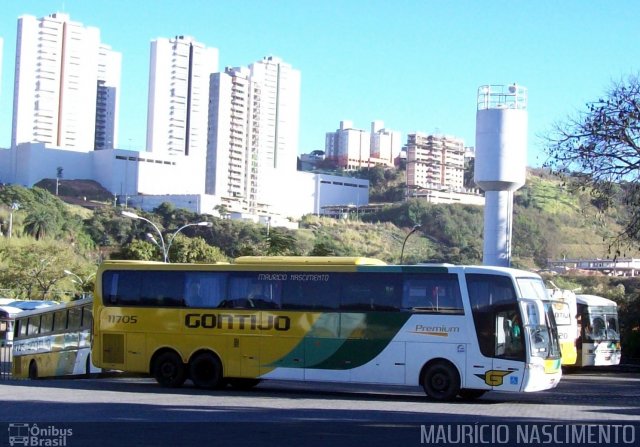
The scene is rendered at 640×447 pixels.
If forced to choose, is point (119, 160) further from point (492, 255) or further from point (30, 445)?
Answer: point (30, 445)

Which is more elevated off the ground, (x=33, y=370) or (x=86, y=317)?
(x=86, y=317)

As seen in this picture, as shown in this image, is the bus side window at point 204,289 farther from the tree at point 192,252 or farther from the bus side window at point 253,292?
the tree at point 192,252

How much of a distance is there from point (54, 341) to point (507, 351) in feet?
48.9

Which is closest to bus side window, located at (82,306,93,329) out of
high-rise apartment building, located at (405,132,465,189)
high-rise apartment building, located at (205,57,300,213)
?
high-rise apartment building, located at (205,57,300,213)

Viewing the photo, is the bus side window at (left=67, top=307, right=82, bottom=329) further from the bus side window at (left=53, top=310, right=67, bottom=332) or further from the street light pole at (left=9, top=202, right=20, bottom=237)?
the street light pole at (left=9, top=202, right=20, bottom=237)

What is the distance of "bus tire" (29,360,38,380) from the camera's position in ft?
92.7

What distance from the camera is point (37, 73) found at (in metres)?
129

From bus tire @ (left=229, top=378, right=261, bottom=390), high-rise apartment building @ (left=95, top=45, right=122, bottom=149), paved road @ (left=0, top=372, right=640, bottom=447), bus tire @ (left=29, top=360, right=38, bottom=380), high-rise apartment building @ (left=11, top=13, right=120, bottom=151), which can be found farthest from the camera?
high-rise apartment building @ (left=95, top=45, right=122, bottom=149)

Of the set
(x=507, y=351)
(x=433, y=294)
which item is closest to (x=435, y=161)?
(x=433, y=294)

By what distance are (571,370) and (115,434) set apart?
976 inches

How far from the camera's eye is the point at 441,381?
61.2 feet

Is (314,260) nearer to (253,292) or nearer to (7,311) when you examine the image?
(253,292)

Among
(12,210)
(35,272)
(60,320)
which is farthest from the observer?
(12,210)

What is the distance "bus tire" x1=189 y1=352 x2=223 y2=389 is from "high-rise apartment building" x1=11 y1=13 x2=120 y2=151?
4427 inches
